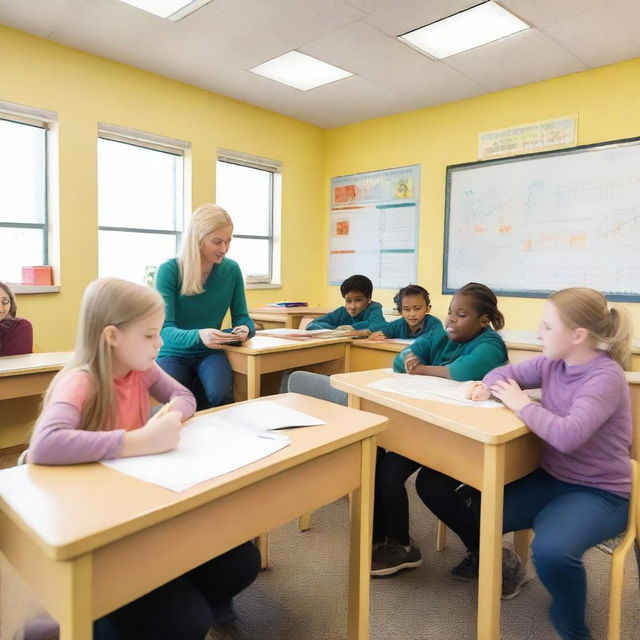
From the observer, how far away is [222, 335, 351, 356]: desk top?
2.48 m

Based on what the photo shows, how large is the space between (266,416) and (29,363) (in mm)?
1573

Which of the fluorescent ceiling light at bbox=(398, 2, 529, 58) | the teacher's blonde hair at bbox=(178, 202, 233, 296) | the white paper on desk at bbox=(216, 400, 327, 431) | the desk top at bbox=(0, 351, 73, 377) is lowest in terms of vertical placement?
the desk top at bbox=(0, 351, 73, 377)

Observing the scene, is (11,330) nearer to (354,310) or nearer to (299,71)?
(354,310)

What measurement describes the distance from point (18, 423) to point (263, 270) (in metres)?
2.83

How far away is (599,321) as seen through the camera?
4.50 feet

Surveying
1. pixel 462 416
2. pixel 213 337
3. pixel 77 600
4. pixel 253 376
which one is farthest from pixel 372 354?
pixel 77 600

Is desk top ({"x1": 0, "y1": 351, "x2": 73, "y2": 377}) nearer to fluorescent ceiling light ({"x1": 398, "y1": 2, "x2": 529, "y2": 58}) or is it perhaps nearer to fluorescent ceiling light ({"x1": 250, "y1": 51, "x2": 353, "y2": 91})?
fluorescent ceiling light ({"x1": 250, "y1": 51, "x2": 353, "y2": 91})

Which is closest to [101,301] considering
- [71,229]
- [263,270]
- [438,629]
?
[438,629]

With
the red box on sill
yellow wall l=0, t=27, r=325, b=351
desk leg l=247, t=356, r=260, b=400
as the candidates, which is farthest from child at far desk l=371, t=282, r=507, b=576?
the red box on sill

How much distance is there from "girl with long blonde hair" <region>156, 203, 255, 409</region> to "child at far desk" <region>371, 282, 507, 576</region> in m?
0.84

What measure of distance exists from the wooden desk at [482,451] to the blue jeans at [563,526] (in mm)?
85

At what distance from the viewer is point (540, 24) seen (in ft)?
10.1

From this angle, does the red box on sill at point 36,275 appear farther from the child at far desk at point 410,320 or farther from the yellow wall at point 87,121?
the child at far desk at point 410,320

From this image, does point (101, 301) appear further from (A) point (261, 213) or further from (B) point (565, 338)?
(A) point (261, 213)
